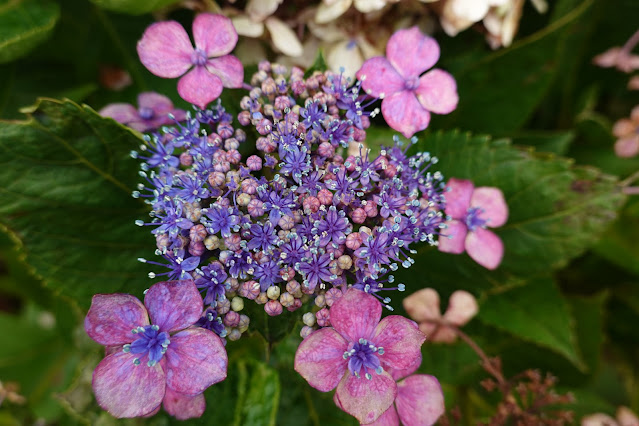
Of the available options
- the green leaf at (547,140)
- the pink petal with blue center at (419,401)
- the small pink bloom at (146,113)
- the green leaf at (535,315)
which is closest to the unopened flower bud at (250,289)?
the pink petal with blue center at (419,401)

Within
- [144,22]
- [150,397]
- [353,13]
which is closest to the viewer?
[150,397]

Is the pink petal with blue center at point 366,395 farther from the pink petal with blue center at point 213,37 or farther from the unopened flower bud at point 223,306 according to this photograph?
the pink petal with blue center at point 213,37

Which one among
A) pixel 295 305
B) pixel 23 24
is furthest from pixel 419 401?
pixel 23 24

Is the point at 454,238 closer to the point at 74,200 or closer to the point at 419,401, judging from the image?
the point at 419,401

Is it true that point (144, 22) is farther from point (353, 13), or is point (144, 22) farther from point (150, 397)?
point (150, 397)

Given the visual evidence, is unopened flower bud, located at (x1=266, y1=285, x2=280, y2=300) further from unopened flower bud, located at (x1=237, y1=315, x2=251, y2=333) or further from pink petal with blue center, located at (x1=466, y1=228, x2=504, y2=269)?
pink petal with blue center, located at (x1=466, y1=228, x2=504, y2=269)

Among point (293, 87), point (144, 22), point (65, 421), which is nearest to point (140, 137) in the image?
point (293, 87)
